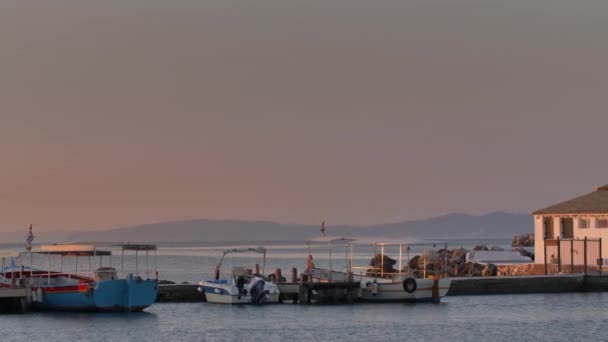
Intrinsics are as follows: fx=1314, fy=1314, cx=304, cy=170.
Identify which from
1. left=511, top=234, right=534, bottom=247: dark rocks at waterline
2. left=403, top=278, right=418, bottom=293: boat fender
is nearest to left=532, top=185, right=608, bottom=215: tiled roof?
left=403, top=278, right=418, bottom=293: boat fender

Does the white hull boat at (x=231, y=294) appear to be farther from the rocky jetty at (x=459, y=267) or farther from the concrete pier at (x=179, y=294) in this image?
the rocky jetty at (x=459, y=267)

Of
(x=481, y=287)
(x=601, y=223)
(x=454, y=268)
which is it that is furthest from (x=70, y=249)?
(x=454, y=268)

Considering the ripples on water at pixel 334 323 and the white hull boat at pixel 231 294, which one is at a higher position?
the white hull boat at pixel 231 294

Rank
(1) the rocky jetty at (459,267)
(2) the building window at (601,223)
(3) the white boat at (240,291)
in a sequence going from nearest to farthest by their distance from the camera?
(3) the white boat at (240,291) → (2) the building window at (601,223) → (1) the rocky jetty at (459,267)

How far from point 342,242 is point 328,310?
613 inches

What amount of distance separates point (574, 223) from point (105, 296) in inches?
1252

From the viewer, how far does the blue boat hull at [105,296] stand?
204ft

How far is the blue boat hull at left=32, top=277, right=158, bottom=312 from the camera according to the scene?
6231 centimetres

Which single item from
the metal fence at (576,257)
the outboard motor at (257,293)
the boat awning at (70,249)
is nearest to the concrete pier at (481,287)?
the outboard motor at (257,293)

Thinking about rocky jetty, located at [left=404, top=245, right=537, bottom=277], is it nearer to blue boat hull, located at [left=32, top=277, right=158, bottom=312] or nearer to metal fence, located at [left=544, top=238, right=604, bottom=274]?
metal fence, located at [left=544, top=238, right=604, bottom=274]

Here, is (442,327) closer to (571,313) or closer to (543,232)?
(571,313)

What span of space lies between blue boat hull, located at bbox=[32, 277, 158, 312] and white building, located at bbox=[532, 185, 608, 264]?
2726cm

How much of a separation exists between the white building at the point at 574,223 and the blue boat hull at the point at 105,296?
27.3 meters

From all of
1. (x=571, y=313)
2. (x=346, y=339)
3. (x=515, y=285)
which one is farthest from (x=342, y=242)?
(x=346, y=339)
